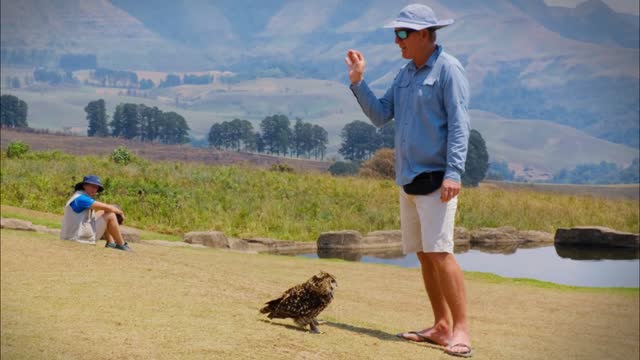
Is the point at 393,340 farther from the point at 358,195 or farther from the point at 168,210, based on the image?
the point at 358,195

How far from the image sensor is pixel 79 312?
703 cm

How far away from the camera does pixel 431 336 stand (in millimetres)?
7289

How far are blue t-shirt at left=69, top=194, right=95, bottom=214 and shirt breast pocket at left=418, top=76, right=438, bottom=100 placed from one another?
4732 mm

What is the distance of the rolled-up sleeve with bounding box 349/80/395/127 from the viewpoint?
7129 mm

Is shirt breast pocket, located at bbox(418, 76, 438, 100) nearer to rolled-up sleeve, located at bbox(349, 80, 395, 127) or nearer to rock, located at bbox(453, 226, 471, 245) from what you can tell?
rolled-up sleeve, located at bbox(349, 80, 395, 127)

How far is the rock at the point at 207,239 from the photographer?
1627 centimetres

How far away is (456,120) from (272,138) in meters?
78.6

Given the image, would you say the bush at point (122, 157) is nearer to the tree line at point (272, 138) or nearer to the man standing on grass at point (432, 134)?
the man standing on grass at point (432, 134)

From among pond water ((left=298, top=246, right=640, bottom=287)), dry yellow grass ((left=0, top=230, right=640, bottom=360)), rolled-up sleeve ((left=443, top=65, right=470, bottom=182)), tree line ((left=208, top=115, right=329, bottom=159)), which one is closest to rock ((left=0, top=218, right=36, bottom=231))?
dry yellow grass ((left=0, top=230, right=640, bottom=360))

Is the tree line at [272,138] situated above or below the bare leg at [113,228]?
above

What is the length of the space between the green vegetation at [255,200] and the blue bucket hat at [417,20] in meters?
12.3

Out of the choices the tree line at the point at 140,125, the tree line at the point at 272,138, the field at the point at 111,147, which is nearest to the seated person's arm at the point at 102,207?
the field at the point at 111,147

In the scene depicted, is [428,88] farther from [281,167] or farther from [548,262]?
[281,167]

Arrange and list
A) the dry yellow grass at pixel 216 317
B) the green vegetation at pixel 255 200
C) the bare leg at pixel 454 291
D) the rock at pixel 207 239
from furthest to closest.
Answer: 1. the green vegetation at pixel 255 200
2. the rock at pixel 207 239
3. the bare leg at pixel 454 291
4. the dry yellow grass at pixel 216 317
